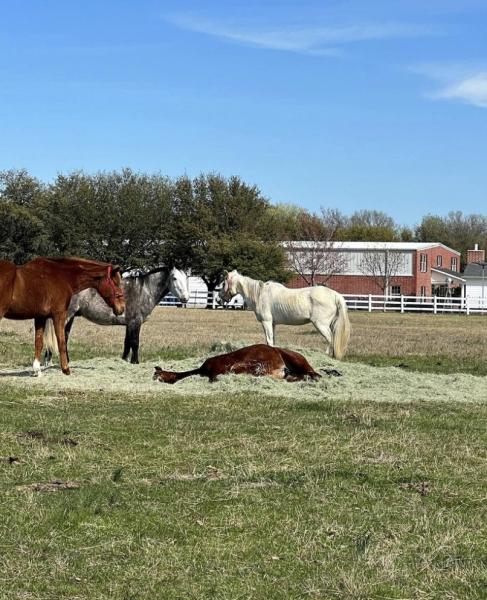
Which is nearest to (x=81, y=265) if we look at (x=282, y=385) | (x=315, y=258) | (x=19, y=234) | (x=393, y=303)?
(x=282, y=385)

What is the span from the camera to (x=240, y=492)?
249 inches

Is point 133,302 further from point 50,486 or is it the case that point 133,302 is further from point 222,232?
point 222,232

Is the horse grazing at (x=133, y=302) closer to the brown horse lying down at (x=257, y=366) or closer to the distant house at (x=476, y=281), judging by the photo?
the brown horse lying down at (x=257, y=366)

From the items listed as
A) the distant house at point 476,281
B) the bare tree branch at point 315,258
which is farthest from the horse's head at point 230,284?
the distant house at point 476,281

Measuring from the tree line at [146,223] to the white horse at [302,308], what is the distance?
44916 millimetres

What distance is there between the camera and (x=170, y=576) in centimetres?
467

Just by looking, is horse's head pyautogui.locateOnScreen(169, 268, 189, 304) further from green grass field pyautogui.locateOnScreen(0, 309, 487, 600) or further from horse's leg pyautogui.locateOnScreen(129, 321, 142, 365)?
green grass field pyautogui.locateOnScreen(0, 309, 487, 600)

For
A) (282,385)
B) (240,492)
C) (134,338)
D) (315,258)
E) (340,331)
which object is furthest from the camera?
(315,258)

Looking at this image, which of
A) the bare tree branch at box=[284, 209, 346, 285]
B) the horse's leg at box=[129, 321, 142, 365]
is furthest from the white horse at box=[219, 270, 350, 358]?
the bare tree branch at box=[284, 209, 346, 285]

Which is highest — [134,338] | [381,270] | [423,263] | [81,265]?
[423,263]

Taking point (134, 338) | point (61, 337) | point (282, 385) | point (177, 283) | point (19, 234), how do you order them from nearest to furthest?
point (282, 385) < point (61, 337) < point (134, 338) < point (177, 283) < point (19, 234)

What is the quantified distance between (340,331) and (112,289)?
527 cm

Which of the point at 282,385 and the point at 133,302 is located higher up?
the point at 133,302

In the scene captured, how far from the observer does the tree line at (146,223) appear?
64.8 m
